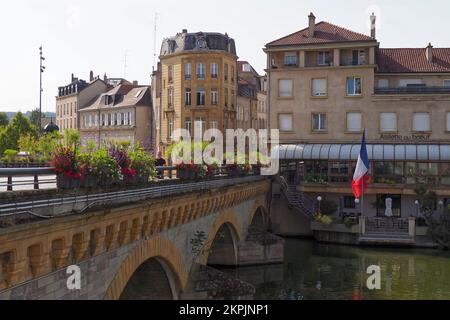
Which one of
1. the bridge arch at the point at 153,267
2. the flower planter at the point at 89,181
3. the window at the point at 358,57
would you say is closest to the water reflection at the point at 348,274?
the bridge arch at the point at 153,267

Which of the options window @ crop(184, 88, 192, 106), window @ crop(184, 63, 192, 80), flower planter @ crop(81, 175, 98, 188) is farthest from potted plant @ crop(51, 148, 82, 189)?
window @ crop(184, 63, 192, 80)

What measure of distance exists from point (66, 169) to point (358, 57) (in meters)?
43.8

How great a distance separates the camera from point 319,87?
57.5 m

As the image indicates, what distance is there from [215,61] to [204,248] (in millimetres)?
40687

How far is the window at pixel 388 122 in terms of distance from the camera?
55.9 metres

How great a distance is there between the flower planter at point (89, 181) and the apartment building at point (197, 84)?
49.7 metres

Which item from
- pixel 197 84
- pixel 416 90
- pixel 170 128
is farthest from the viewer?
pixel 170 128

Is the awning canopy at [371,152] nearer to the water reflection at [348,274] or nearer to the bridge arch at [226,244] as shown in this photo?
the water reflection at [348,274]

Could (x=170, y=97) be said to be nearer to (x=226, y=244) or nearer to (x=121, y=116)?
(x=121, y=116)

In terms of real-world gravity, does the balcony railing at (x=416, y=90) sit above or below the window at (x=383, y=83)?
below

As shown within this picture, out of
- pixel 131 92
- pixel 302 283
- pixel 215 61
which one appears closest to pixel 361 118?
pixel 215 61

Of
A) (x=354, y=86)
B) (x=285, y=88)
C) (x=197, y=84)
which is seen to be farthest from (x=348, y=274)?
(x=197, y=84)

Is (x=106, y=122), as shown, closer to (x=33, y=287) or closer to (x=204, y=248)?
(x=204, y=248)

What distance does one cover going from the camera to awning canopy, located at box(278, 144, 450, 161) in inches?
2124
